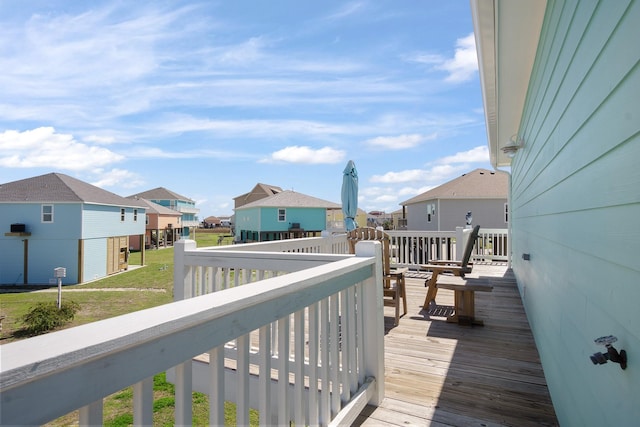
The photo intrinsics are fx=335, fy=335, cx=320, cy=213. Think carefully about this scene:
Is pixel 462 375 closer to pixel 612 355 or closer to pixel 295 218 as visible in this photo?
pixel 612 355

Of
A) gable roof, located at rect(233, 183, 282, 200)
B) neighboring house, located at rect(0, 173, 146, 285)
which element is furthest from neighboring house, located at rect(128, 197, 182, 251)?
neighboring house, located at rect(0, 173, 146, 285)

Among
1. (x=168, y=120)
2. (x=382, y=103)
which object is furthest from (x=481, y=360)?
(x=168, y=120)

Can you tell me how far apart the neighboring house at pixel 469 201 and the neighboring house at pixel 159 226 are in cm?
2545

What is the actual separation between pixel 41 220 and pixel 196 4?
2026cm

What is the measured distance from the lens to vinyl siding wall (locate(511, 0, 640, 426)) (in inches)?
39.6

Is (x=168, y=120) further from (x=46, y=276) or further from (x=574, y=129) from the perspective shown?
(x=574, y=129)

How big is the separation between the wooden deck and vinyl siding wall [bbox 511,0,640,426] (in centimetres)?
26

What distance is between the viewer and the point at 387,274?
14.8 ft

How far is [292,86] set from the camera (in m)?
11.5

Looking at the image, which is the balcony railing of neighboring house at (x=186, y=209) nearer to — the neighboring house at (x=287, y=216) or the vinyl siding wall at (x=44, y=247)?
the neighboring house at (x=287, y=216)

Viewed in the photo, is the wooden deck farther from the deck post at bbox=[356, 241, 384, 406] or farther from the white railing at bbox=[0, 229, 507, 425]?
the white railing at bbox=[0, 229, 507, 425]

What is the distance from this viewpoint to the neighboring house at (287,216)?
28.7 meters

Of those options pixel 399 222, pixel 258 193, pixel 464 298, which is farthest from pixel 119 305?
pixel 258 193

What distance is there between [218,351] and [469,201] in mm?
20092
